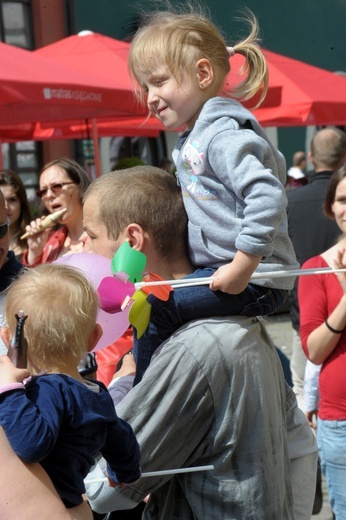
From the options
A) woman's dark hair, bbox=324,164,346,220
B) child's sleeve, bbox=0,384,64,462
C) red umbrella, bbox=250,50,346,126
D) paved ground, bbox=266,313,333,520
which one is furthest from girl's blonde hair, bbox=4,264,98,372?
red umbrella, bbox=250,50,346,126

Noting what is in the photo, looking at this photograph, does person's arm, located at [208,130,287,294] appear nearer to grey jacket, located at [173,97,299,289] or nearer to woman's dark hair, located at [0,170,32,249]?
grey jacket, located at [173,97,299,289]

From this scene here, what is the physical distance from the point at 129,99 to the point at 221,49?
16.9 feet

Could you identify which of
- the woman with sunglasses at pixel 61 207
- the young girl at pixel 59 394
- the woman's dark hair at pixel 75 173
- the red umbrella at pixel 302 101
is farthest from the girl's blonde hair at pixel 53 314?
the red umbrella at pixel 302 101

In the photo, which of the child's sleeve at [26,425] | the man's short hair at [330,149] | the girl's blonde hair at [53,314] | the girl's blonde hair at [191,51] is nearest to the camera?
the child's sleeve at [26,425]

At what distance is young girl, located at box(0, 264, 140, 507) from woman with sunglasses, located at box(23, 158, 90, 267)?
3497 mm

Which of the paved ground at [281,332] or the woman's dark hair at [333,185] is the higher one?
the woman's dark hair at [333,185]

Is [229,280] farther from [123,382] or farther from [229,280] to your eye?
[123,382]

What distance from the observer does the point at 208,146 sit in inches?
92.3

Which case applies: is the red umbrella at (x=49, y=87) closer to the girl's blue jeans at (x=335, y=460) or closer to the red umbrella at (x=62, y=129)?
the red umbrella at (x=62, y=129)

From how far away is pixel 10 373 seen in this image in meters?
1.87

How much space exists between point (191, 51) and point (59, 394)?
104 centimetres

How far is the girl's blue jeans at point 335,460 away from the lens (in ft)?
12.2

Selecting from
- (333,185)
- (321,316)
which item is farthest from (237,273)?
(333,185)

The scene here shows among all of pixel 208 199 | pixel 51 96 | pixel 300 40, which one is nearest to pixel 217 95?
pixel 208 199
